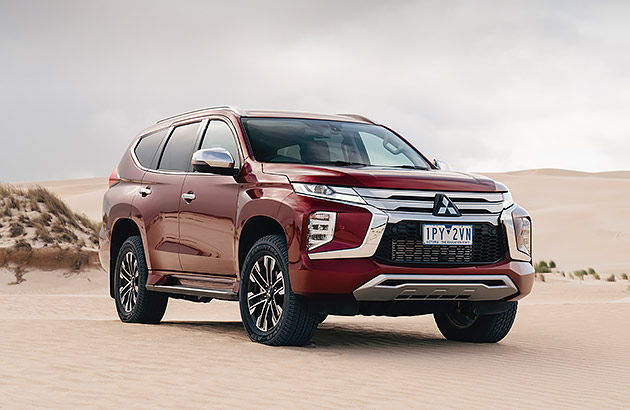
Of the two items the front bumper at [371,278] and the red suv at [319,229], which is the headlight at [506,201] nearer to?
the red suv at [319,229]

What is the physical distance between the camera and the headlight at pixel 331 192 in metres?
7.42

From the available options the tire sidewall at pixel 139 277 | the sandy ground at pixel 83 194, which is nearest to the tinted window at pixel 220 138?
the tire sidewall at pixel 139 277

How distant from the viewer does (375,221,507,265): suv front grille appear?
24.4ft

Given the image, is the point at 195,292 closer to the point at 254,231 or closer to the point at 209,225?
the point at 209,225

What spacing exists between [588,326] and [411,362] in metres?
4.76

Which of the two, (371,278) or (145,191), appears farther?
(145,191)

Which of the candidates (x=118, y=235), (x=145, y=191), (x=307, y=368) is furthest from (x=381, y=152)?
(x=118, y=235)

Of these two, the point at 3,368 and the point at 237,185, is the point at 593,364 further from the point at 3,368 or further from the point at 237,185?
the point at 3,368

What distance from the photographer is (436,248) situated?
7.59m

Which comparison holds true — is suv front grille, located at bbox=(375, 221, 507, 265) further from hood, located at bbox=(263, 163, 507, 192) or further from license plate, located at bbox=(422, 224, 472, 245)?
hood, located at bbox=(263, 163, 507, 192)

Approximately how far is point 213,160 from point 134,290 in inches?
107

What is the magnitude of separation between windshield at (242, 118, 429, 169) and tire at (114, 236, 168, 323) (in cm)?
217

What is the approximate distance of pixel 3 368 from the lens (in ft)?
21.8

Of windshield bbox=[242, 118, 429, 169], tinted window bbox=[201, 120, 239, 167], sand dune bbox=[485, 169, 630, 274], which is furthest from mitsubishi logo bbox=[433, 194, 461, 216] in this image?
sand dune bbox=[485, 169, 630, 274]
